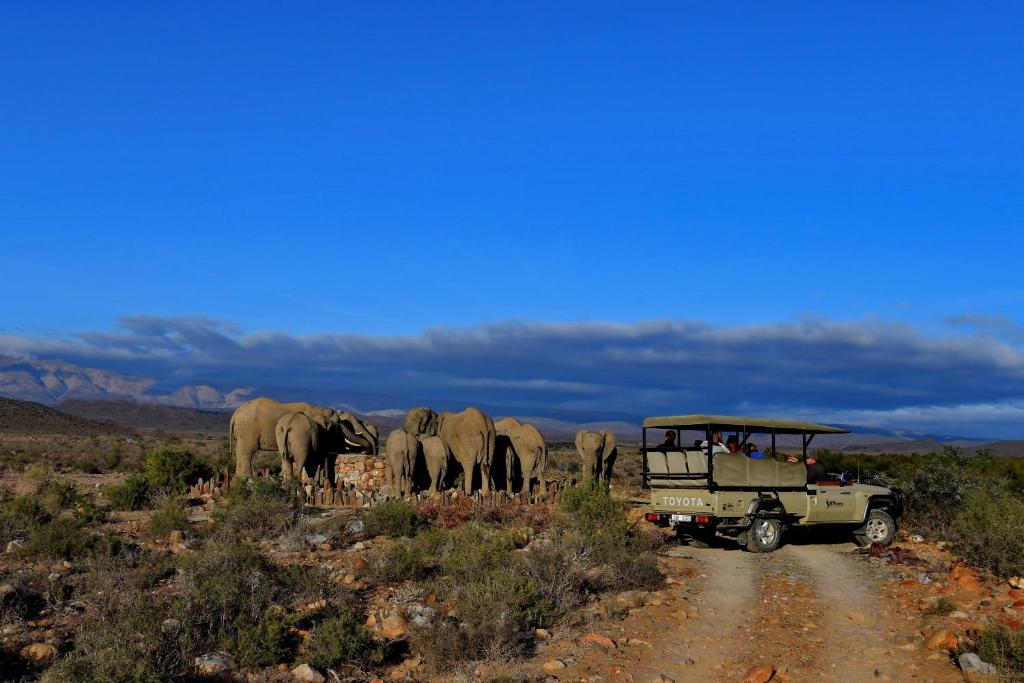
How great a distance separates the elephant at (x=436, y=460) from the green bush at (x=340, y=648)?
42.9ft

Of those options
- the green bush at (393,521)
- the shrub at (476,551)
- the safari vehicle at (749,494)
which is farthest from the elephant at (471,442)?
the shrub at (476,551)

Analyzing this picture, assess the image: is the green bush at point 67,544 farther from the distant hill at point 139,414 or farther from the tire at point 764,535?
the distant hill at point 139,414

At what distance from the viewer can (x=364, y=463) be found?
25891 mm

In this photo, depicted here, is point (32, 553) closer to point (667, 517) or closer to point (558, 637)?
point (558, 637)

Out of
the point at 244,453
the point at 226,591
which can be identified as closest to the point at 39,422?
the point at 244,453

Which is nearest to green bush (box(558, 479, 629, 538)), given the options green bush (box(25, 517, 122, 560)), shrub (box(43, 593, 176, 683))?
shrub (box(43, 593, 176, 683))

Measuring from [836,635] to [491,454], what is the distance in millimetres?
13963

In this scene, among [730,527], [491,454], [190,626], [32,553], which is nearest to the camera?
[190,626]

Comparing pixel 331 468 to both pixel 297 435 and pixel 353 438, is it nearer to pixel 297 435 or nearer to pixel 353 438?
pixel 297 435

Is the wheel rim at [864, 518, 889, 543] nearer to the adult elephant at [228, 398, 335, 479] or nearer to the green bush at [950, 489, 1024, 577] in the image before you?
the green bush at [950, 489, 1024, 577]

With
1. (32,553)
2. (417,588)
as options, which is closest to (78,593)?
(32,553)

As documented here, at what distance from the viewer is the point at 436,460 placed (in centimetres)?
2375

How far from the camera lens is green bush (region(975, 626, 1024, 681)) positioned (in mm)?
9344

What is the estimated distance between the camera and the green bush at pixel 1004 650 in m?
9.34
